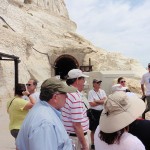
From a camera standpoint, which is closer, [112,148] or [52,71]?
[112,148]

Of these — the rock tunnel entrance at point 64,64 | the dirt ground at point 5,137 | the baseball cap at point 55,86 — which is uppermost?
the rock tunnel entrance at point 64,64

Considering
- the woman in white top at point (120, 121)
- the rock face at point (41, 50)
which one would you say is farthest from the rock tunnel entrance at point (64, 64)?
the woman in white top at point (120, 121)

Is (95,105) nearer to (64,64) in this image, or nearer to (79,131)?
(79,131)

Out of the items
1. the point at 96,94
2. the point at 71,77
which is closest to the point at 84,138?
the point at 71,77

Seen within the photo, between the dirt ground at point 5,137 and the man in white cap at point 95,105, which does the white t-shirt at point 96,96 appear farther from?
the dirt ground at point 5,137

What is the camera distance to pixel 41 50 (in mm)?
39594

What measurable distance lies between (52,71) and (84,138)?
33.3 metres

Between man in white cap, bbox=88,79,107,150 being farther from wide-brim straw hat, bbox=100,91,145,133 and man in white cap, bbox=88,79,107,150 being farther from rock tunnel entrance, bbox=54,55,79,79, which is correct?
rock tunnel entrance, bbox=54,55,79,79

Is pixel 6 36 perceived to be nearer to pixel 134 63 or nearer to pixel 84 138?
pixel 134 63

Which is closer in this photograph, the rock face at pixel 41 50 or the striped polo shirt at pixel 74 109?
the striped polo shirt at pixel 74 109

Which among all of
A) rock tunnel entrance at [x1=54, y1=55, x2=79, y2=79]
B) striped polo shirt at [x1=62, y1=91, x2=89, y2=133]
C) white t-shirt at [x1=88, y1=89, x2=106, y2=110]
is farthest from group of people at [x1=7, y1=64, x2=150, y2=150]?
rock tunnel entrance at [x1=54, y1=55, x2=79, y2=79]

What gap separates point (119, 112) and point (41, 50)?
122 ft

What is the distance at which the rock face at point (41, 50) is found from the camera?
2892 cm

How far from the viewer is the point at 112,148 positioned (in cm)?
294
